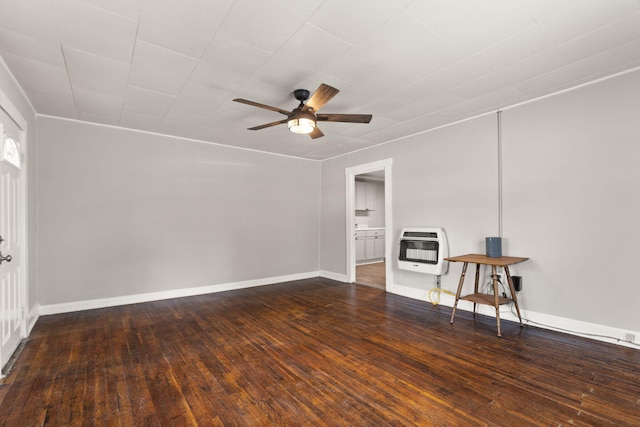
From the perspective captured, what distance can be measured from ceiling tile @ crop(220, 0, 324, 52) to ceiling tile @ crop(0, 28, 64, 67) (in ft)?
4.75

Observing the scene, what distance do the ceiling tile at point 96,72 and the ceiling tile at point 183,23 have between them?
0.62m

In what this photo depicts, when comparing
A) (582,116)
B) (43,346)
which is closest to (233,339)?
(43,346)

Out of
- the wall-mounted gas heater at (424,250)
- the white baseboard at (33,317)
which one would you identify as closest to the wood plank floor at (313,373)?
the white baseboard at (33,317)

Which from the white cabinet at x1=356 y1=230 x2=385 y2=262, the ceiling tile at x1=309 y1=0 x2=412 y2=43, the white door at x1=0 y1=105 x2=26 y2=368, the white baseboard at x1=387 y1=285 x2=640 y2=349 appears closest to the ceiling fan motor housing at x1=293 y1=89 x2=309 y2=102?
the ceiling tile at x1=309 y1=0 x2=412 y2=43

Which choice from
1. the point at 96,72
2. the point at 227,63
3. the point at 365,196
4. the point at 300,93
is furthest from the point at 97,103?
the point at 365,196

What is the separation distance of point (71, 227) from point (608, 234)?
633 centimetres

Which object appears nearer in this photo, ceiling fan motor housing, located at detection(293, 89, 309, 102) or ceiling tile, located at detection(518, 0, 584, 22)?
ceiling tile, located at detection(518, 0, 584, 22)

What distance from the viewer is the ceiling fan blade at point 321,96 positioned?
244cm

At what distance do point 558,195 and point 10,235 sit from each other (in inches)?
217

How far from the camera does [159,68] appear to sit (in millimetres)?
2641

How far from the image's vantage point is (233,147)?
17.6 feet

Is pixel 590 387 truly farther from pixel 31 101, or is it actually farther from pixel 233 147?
pixel 31 101

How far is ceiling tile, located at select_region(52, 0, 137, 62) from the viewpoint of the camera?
6.28 feet

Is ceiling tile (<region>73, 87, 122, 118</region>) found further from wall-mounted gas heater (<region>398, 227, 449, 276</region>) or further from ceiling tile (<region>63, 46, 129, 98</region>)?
wall-mounted gas heater (<region>398, 227, 449, 276</region>)
